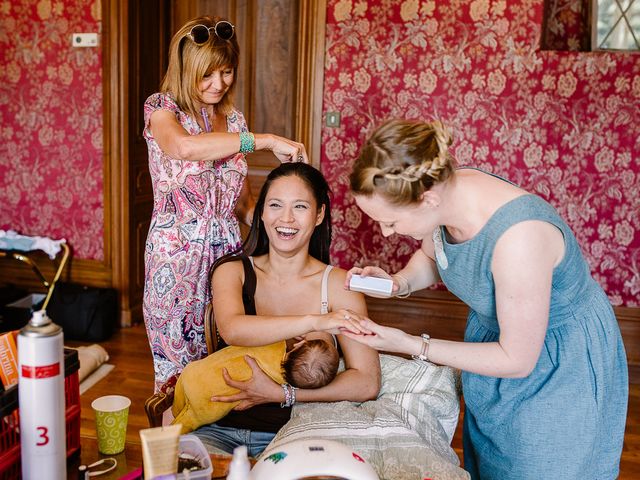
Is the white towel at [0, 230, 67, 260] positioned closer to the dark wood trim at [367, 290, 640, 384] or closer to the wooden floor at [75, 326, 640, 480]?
the wooden floor at [75, 326, 640, 480]

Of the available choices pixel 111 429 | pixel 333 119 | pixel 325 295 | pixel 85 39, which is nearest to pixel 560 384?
pixel 325 295

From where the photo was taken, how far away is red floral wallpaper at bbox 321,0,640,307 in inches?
152

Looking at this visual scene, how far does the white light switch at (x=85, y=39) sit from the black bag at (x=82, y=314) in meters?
1.48

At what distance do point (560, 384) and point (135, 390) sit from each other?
7.65ft

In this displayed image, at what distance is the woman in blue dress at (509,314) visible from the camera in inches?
53.2

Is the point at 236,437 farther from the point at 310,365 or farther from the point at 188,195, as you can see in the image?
the point at 188,195

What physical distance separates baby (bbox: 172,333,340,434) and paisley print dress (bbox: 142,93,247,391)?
48cm

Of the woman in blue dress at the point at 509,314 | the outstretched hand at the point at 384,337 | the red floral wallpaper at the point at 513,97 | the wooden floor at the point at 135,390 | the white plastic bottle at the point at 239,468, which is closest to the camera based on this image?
the white plastic bottle at the point at 239,468

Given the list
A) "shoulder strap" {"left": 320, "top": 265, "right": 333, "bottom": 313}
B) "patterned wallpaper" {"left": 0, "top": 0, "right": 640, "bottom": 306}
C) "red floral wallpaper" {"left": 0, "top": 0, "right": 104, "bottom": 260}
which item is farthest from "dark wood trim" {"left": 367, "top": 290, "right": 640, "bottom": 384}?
"shoulder strap" {"left": 320, "top": 265, "right": 333, "bottom": 313}

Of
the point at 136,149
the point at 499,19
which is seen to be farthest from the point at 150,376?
the point at 499,19

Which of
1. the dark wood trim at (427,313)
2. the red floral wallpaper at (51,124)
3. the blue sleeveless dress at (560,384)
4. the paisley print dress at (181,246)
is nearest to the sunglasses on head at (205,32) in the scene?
the paisley print dress at (181,246)

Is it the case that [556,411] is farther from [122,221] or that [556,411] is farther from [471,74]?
[122,221]

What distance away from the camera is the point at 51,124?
4.24 metres

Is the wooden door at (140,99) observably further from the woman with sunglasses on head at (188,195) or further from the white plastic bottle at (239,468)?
the white plastic bottle at (239,468)
